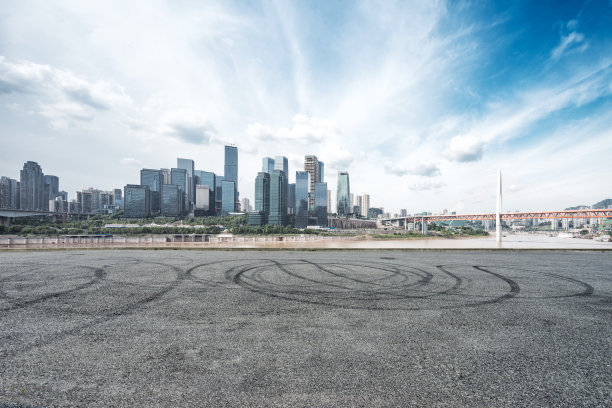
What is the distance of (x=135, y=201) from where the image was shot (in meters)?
182

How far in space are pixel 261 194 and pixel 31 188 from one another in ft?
584

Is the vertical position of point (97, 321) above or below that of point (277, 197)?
below

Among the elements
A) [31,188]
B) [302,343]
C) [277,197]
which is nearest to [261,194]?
[277,197]

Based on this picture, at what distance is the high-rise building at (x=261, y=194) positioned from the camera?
575ft

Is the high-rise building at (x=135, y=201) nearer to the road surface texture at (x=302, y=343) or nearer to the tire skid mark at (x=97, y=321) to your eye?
the road surface texture at (x=302, y=343)

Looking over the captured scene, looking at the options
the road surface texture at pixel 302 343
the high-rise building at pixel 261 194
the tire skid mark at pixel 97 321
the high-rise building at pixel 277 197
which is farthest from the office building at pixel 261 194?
the tire skid mark at pixel 97 321

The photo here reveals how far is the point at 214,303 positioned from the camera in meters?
9.36

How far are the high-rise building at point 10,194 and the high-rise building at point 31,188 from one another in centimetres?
209

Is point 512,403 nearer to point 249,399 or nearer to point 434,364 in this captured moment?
point 434,364

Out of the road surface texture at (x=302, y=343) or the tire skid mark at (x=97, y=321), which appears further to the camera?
the tire skid mark at (x=97, y=321)

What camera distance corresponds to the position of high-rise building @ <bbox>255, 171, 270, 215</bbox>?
17538 centimetres

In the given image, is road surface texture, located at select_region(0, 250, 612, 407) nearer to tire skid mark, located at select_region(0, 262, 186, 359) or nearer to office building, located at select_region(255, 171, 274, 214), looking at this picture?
tire skid mark, located at select_region(0, 262, 186, 359)

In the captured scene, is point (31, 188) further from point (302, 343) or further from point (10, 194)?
point (302, 343)

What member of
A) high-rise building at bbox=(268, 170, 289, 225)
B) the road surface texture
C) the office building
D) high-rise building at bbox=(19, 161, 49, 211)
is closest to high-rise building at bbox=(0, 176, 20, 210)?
high-rise building at bbox=(19, 161, 49, 211)
